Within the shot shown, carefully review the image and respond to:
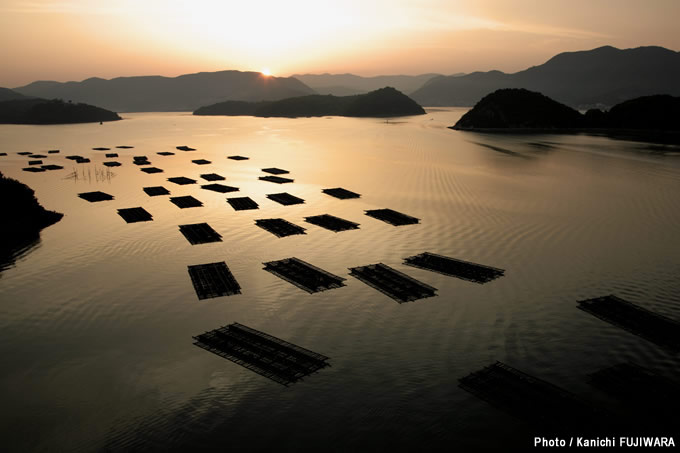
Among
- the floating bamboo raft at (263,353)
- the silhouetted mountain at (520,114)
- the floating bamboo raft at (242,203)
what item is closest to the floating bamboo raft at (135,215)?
the floating bamboo raft at (242,203)

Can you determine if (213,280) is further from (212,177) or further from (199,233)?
(212,177)

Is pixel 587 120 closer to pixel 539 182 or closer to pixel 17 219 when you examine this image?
pixel 539 182

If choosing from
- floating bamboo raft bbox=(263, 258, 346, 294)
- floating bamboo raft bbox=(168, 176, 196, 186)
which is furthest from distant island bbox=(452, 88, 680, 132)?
floating bamboo raft bbox=(263, 258, 346, 294)

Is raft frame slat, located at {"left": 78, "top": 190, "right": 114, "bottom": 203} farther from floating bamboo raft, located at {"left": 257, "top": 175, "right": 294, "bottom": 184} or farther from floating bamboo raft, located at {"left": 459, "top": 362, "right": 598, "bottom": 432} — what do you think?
floating bamboo raft, located at {"left": 459, "top": 362, "right": 598, "bottom": 432}

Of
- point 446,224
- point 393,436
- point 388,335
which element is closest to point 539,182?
point 446,224

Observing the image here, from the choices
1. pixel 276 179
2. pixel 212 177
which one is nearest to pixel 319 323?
pixel 276 179
